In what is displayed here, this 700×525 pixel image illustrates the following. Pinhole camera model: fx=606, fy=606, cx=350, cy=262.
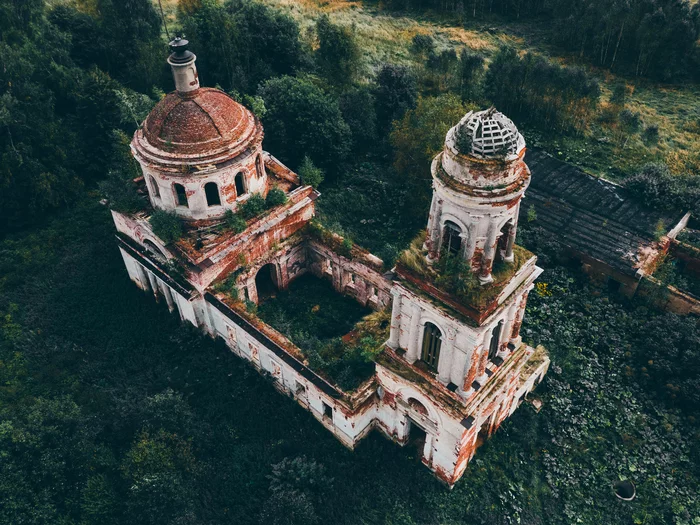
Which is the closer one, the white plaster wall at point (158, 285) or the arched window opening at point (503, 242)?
the arched window opening at point (503, 242)

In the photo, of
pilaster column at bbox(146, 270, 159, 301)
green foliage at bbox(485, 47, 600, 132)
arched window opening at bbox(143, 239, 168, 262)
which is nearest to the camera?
arched window opening at bbox(143, 239, 168, 262)

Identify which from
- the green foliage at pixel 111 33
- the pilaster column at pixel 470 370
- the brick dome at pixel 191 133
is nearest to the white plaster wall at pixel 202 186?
the brick dome at pixel 191 133

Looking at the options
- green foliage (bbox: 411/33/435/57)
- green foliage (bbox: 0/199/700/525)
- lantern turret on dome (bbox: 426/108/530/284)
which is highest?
lantern turret on dome (bbox: 426/108/530/284)

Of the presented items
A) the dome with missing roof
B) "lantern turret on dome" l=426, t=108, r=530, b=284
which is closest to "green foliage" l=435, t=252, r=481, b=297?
"lantern turret on dome" l=426, t=108, r=530, b=284

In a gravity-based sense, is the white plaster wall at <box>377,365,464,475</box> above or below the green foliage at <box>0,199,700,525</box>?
above

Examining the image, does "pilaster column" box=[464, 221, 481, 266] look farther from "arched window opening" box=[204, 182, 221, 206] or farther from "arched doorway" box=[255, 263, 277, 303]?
"arched doorway" box=[255, 263, 277, 303]

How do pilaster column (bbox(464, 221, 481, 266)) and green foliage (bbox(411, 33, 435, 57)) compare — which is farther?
green foliage (bbox(411, 33, 435, 57))

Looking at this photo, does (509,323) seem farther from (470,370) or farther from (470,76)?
(470,76)

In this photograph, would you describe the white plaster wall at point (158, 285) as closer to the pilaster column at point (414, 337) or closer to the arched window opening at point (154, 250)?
the arched window opening at point (154, 250)
